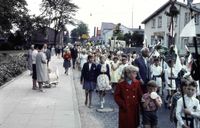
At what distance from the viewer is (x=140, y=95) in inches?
306

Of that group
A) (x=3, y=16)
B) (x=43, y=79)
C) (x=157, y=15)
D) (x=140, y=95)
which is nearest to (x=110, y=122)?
(x=140, y=95)

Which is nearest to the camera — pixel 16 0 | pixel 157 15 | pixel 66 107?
pixel 66 107

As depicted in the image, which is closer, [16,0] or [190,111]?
[190,111]

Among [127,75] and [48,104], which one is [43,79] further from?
[127,75]

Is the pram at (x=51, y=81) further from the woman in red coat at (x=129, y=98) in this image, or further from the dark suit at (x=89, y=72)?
the woman in red coat at (x=129, y=98)

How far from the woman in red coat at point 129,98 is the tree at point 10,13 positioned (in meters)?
40.0

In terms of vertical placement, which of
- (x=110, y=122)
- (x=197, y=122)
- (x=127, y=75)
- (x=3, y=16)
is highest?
(x=3, y=16)

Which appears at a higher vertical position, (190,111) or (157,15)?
(157,15)

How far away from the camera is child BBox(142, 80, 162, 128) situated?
8.27m

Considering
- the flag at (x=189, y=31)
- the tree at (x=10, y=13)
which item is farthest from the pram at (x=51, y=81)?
the tree at (x=10, y=13)

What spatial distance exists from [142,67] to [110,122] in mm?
1726

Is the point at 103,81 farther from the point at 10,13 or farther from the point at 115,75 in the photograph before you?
the point at 10,13

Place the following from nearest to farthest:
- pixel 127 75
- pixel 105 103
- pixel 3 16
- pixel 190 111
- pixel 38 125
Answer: pixel 190 111 → pixel 127 75 → pixel 38 125 → pixel 105 103 → pixel 3 16

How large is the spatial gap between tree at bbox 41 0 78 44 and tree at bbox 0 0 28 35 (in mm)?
47904
